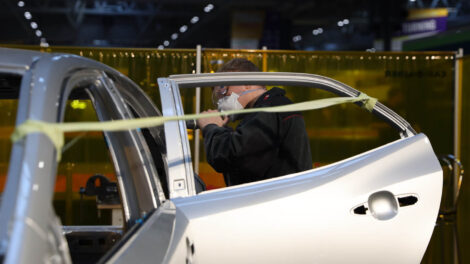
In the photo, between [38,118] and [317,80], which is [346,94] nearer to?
[317,80]

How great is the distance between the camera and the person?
3.35 metres

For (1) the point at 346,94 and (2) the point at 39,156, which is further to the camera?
(1) the point at 346,94

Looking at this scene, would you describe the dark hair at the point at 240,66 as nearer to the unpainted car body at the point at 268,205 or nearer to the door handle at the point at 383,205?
the unpainted car body at the point at 268,205

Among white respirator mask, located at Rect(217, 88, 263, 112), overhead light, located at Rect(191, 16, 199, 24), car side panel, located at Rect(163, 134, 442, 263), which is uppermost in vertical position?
overhead light, located at Rect(191, 16, 199, 24)

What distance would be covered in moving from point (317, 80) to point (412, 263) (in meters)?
0.95

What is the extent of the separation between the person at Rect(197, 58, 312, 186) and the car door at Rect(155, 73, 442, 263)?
632 millimetres

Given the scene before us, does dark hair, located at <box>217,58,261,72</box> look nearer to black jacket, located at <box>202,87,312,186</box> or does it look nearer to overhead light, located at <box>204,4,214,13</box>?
black jacket, located at <box>202,87,312,186</box>

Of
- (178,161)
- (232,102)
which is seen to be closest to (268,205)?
(178,161)

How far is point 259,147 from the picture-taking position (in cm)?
339

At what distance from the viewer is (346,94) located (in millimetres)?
3199

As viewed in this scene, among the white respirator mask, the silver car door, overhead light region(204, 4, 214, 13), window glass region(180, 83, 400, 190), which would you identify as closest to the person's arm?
the white respirator mask

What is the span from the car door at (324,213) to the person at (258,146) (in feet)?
2.07

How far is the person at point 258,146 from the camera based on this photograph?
335cm

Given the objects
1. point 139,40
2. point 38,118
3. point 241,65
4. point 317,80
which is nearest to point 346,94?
point 317,80
